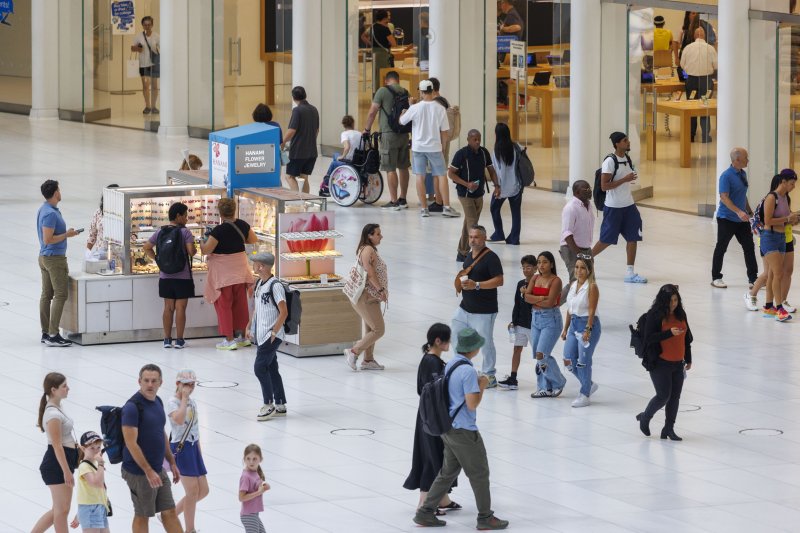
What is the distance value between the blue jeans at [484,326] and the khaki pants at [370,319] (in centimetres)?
81

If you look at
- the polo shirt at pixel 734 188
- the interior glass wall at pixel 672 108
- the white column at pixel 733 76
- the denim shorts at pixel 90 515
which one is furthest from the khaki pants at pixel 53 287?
the interior glass wall at pixel 672 108

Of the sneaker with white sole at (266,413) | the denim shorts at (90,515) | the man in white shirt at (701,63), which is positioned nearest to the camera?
the denim shorts at (90,515)

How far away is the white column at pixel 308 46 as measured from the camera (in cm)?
2741

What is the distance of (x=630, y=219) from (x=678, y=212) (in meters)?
5.21

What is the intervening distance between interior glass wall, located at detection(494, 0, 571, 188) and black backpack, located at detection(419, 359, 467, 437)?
14964mm

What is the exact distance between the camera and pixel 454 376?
32.4ft

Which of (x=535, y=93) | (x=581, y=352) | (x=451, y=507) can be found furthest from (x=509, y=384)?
(x=535, y=93)

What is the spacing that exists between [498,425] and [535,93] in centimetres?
1473

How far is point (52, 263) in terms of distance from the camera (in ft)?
48.1

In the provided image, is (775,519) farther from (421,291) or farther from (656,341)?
(421,291)

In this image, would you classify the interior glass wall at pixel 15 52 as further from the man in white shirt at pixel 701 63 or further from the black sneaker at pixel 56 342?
the black sneaker at pixel 56 342

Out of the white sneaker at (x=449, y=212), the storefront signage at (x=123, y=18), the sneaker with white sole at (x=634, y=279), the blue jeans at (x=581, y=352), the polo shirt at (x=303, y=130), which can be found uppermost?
the storefront signage at (x=123, y=18)

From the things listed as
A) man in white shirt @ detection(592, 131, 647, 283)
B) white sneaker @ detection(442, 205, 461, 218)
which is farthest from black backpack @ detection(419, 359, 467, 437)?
white sneaker @ detection(442, 205, 461, 218)

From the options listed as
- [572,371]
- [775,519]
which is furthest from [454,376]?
[572,371]
